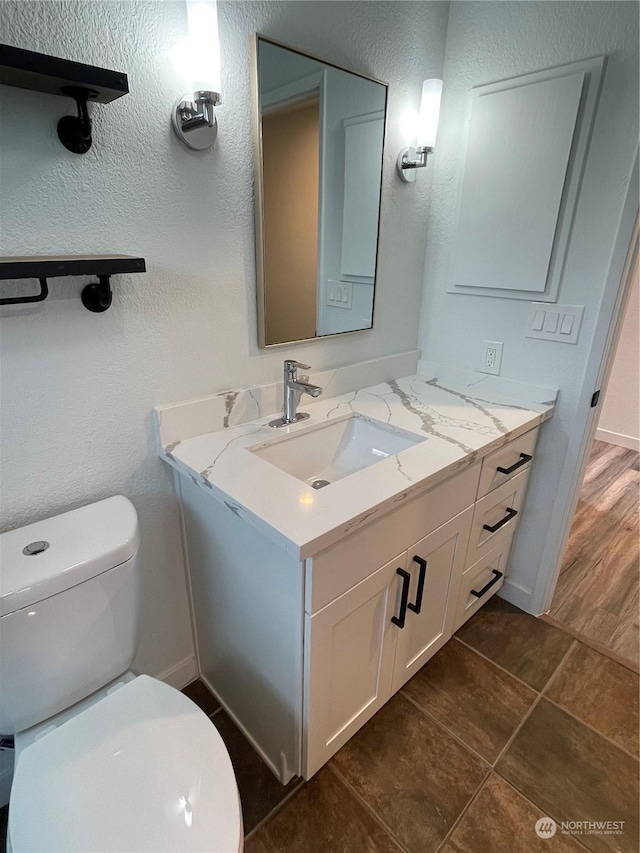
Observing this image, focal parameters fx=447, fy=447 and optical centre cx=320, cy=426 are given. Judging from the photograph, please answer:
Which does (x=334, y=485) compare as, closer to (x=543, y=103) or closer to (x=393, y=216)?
(x=393, y=216)

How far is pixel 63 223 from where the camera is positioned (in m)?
0.92

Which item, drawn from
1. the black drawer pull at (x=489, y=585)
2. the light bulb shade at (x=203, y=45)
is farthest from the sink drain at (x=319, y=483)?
the light bulb shade at (x=203, y=45)

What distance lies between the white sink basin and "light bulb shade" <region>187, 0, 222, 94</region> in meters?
0.84

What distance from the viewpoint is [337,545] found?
3.03 ft

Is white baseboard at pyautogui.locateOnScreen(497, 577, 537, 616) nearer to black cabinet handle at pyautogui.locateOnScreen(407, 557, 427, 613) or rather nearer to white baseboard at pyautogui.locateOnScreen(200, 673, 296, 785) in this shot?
black cabinet handle at pyautogui.locateOnScreen(407, 557, 427, 613)

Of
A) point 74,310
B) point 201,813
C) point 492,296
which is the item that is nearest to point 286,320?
point 74,310

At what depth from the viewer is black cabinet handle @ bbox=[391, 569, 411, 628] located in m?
1.13

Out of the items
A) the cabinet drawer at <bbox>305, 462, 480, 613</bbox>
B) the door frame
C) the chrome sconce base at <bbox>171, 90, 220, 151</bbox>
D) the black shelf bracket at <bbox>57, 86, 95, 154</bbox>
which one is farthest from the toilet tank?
the door frame

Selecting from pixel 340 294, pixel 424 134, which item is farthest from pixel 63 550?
pixel 424 134

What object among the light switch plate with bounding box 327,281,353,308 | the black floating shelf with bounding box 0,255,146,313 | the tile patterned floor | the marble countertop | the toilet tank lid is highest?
the black floating shelf with bounding box 0,255,146,313

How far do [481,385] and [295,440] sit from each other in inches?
32.2

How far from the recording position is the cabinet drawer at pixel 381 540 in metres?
0.92

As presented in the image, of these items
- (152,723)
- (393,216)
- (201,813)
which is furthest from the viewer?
(393,216)

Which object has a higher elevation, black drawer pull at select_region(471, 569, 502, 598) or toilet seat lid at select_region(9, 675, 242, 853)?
toilet seat lid at select_region(9, 675, 242, 853)
